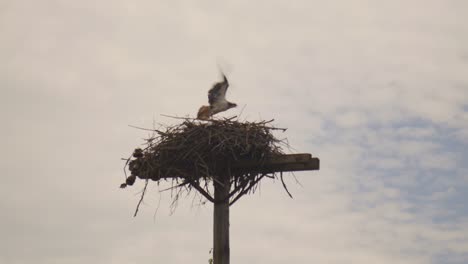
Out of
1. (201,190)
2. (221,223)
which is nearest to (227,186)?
(201,190)

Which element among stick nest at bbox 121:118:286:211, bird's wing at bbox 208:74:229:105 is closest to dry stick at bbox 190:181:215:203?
stick nest at bbox 121:118:286:211

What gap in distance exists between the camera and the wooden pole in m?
7.40

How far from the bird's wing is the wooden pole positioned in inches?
135

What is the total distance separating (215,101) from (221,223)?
4141mm

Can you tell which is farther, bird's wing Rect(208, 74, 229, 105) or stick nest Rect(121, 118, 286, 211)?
bird's wing Rect(208, 74, 229, 105)

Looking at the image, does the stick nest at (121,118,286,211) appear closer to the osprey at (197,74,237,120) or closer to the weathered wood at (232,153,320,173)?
the weathered wood at (232,153,320,173)

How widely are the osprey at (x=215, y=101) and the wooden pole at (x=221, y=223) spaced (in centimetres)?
343

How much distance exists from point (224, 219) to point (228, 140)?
1.08 m

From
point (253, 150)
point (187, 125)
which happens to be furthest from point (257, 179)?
point (187, 125)

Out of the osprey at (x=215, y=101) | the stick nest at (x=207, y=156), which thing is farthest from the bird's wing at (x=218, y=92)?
the stick nest at (x=207, y=156)

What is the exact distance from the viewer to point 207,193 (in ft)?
26.1

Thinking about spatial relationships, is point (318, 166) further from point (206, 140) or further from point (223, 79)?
point (223, 79)

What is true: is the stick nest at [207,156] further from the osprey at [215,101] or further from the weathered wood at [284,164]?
the osprey at [215,101]

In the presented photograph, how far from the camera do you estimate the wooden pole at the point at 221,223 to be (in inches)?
291
